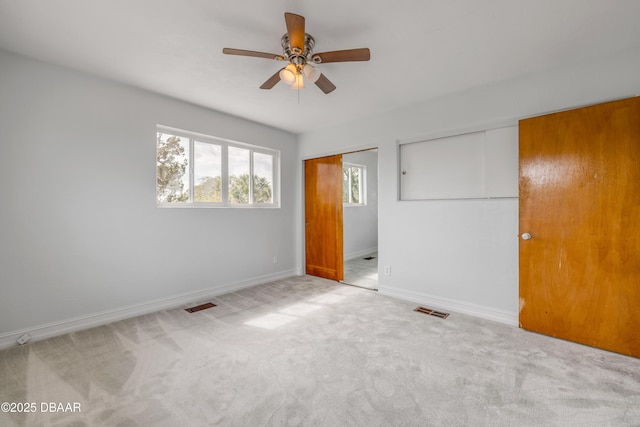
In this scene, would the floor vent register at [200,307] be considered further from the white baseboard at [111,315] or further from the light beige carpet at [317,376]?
the light beige carpet at [317,376]

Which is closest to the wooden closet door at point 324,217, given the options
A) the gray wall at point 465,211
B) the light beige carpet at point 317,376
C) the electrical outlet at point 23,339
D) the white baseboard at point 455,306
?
the gray wall at point 465,211

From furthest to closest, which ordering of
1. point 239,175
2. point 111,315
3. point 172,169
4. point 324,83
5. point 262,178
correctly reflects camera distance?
point 262,178
point 239,175
point 172,169
point 111,315
point 324,83

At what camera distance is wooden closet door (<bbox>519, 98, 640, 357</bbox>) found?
7.01 ft

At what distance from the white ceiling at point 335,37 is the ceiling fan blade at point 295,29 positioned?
17cm

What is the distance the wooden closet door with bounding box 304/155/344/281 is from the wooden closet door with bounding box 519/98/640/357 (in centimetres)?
251

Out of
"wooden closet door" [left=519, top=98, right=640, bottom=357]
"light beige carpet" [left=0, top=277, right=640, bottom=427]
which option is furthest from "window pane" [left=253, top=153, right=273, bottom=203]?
"wooden closet door" [left=519, top=98, right=640, bottom=357]

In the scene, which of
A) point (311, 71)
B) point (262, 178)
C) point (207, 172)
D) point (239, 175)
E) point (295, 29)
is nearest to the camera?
point (295, 29)

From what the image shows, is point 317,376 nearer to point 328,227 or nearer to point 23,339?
point 23,339

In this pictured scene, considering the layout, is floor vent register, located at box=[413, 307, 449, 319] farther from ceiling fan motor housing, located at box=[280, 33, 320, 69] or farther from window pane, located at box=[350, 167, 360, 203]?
window pane, located at box=[350, 167, 360, 203]

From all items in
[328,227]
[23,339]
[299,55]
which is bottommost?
[23,339]

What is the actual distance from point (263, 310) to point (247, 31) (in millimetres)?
2800

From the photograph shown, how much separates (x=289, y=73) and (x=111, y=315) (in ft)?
10.0

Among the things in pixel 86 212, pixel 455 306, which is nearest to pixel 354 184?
pixel 455 306

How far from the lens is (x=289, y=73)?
1996mm
